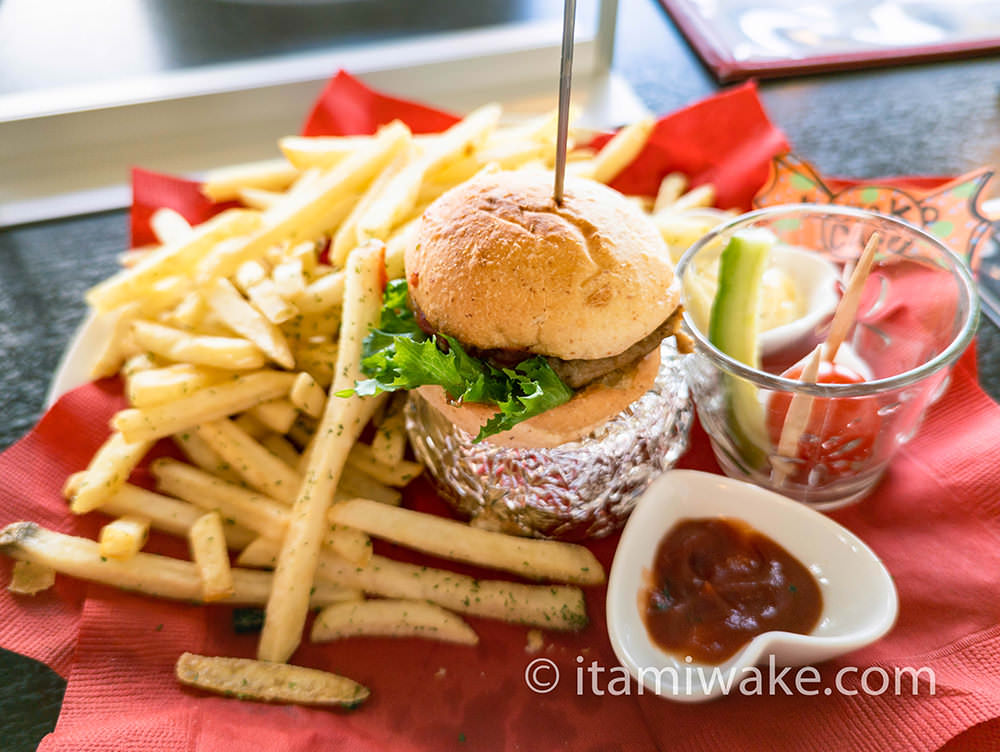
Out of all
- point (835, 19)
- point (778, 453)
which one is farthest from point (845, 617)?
point (835, 19)

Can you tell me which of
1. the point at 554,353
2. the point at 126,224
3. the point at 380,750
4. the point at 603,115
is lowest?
the point at 380,750

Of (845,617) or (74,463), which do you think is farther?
(74,463)

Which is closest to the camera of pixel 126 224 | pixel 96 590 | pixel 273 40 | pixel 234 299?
pixel 96 590

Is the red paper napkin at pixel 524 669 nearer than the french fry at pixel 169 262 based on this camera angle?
Yes

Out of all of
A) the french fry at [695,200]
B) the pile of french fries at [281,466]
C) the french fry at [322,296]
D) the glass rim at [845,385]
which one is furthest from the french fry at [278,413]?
the french fry at [695,200]

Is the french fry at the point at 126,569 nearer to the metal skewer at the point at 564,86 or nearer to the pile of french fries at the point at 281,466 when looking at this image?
the pile of french fries at the point at 281,466

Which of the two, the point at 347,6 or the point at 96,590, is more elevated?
the point at 347,6

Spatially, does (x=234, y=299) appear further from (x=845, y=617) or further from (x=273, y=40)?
(x=273, y=40)
